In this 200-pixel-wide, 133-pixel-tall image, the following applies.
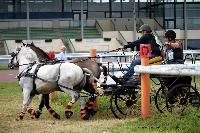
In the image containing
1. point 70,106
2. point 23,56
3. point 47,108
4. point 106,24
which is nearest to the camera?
point 70,106

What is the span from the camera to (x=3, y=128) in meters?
10.3

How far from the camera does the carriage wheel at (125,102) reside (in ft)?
37.7

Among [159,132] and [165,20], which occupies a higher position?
[165,20]

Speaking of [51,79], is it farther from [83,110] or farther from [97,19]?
[97,19]

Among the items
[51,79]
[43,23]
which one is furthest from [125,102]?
[43,23]

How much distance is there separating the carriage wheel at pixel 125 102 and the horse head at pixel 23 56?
2370mm

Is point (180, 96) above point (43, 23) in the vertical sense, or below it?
below

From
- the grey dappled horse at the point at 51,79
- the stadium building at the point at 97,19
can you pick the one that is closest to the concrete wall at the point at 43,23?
the stadium building at the point at 97,19

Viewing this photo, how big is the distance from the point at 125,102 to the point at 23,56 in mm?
2842

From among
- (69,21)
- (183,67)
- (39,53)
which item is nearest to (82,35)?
(69,21)

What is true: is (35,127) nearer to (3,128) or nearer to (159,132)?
(3,128)

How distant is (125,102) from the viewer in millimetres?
11562

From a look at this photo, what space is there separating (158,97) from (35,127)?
300 cm

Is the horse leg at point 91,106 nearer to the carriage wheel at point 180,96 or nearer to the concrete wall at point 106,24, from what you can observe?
the carriage wheel at point 180,96
